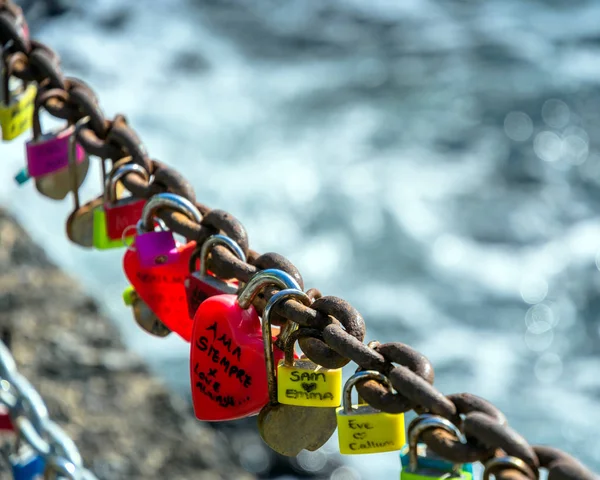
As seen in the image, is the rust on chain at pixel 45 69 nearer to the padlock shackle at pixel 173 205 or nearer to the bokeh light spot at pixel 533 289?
the padlock shackle at pixel 173 205

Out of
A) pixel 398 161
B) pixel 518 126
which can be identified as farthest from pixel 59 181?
pixel 518 126

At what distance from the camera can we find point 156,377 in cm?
439

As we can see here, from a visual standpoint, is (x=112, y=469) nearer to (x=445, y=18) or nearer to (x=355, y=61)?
(x=355, y=61)

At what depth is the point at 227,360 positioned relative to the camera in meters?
1.56

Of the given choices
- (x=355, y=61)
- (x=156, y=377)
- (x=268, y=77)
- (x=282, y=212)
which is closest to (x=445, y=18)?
(x=355, y=61)

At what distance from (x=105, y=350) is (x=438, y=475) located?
128 inches

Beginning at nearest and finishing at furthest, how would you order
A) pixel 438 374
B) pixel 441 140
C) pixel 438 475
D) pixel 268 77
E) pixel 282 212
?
pixel 438 475 → pixel 438 374 → pixel 282 212 → pixel 441 140 → pixel 268 77

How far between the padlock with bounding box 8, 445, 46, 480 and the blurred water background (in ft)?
11.5

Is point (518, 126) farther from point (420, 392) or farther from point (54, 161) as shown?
point (420, 392)

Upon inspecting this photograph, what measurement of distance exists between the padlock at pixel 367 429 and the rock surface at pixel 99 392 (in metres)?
2.54

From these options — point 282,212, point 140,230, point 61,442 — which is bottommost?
point 282,212

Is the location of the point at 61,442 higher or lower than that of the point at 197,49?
higher

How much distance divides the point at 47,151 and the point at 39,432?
0.61 m

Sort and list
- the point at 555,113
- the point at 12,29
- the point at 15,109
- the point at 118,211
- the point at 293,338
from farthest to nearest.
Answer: the point at 555,113
the point at 15,109
the point at 12,29
the point at 118,211
the point at 293,338
